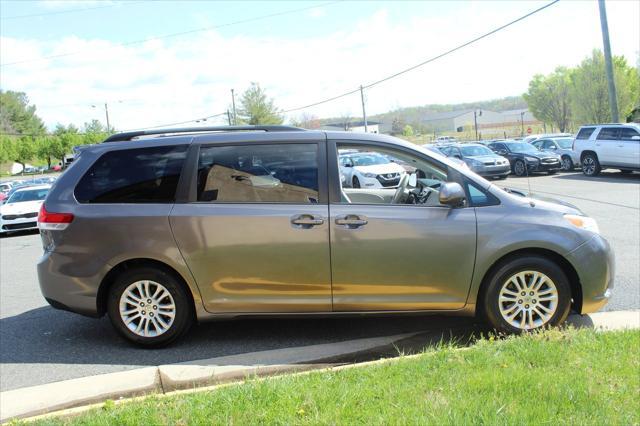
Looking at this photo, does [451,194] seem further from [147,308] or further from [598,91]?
[598,91]

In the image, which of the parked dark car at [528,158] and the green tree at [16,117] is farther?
the green tree at [16,117]

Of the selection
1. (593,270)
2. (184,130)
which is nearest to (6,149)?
(184,130)

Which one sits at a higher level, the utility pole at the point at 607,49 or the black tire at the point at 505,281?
the utility pole at the point at 607,49

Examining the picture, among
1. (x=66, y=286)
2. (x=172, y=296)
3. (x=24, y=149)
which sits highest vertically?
(x=24, y=149)

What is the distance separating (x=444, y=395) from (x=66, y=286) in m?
3.40

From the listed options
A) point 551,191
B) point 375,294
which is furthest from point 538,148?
point 375,294

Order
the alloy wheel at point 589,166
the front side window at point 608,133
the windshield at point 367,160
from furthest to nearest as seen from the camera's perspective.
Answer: the alloy wheel at point 589,166 → the front side window at point 608,133 → the windshield at point 367,160

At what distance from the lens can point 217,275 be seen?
4.66 m

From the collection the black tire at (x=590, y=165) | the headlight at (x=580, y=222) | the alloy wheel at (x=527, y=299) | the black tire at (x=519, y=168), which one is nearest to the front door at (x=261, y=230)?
the alloy wheel at (x=527, y=299)

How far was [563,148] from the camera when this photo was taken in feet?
85.7

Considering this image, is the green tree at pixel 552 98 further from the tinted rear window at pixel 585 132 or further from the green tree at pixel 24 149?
the green tree at pixel 24 149


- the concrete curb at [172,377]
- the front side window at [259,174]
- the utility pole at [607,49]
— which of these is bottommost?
the concrete curb at [172,377]

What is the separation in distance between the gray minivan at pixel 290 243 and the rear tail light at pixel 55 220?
0.01 metres

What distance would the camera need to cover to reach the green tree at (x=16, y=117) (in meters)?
91.1
